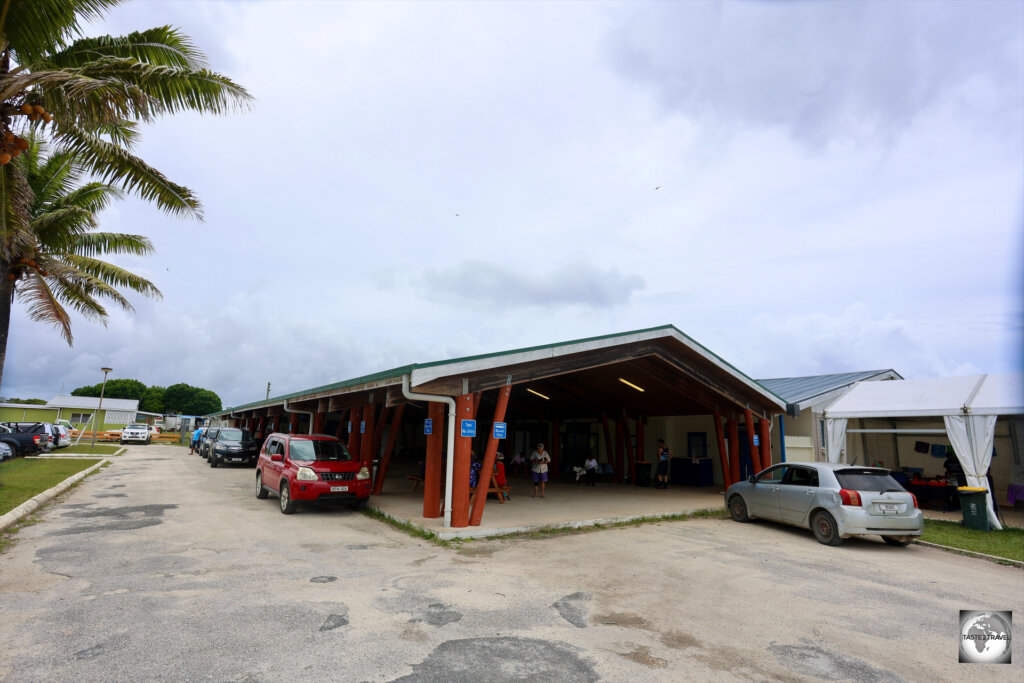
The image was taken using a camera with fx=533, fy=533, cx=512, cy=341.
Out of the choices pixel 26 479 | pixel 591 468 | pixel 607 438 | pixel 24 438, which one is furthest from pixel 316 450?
pixel 24 438

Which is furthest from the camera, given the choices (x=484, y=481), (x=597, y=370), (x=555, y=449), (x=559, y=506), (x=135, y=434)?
(x=135, y=434)

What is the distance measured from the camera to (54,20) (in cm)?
702

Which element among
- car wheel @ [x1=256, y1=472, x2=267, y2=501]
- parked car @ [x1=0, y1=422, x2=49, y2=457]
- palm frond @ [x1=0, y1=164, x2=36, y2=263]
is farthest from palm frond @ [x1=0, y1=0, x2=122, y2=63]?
parked car @ [x1=0, y1=422, x2=49, y2=457]

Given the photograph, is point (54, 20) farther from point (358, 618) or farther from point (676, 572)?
point (676, 572)

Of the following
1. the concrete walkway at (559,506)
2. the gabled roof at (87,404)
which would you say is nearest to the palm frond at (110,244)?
the concrete walkway at (559,506)

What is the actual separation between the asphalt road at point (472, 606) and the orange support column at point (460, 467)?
2.98ft

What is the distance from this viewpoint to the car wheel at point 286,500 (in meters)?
11.7

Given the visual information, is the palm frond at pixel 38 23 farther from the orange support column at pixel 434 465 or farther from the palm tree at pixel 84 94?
the orange support column at pixel 434 465

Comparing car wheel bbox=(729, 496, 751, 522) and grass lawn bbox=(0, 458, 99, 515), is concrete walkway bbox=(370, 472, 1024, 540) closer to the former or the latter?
car wheel bbox=(729, 496, 751, 522)

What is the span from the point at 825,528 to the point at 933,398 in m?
7.25

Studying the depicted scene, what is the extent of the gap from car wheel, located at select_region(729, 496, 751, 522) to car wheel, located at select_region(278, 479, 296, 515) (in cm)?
1003

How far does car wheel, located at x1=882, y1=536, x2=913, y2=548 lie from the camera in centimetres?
968

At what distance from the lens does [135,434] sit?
140 ft

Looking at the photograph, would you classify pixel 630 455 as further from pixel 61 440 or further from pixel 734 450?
pixel 61 440
